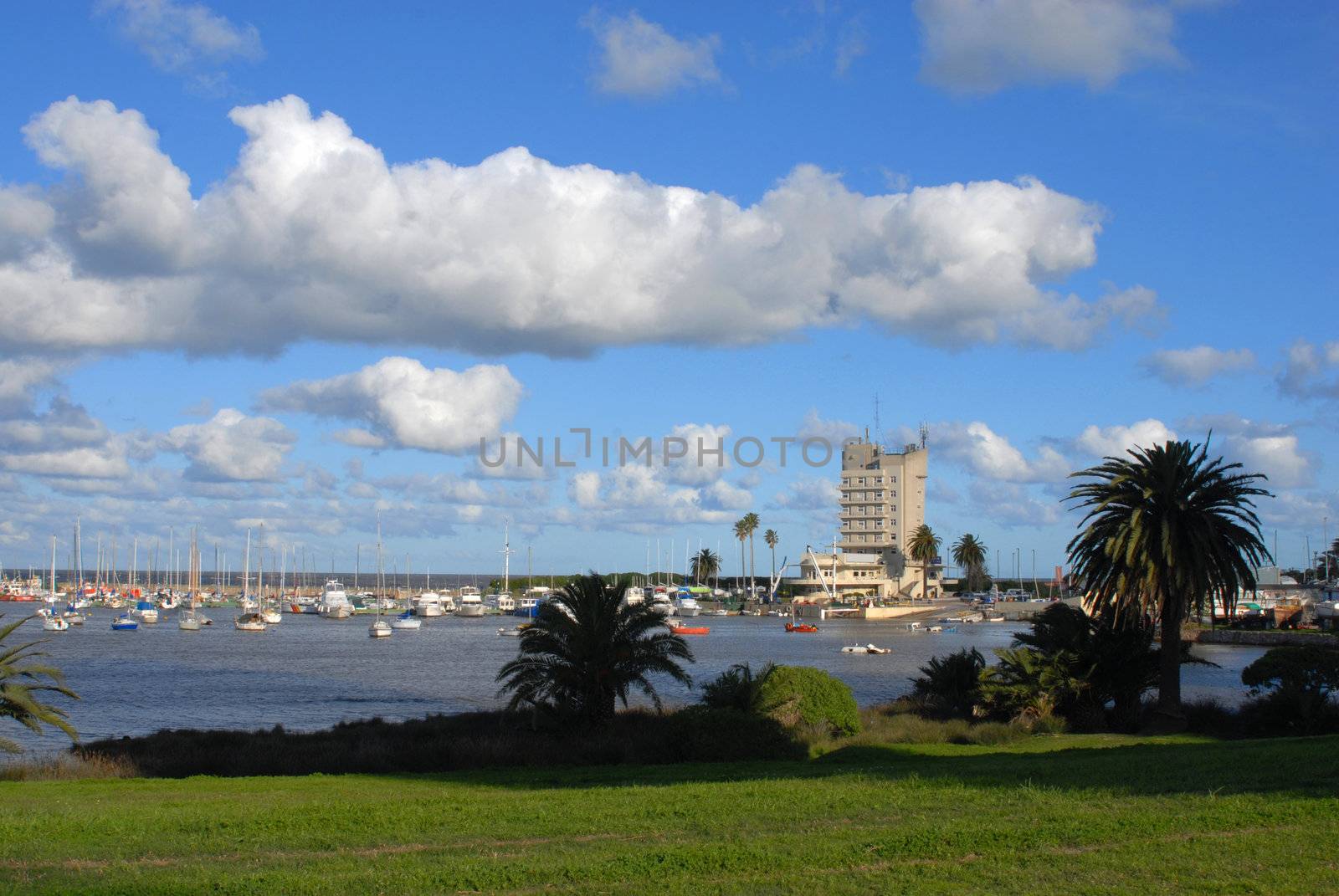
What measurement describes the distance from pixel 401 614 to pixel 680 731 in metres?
164

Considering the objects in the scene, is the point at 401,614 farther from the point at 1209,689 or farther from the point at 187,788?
the point at 187,788

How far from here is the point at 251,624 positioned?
453 ft

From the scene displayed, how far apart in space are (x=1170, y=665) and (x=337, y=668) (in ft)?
200

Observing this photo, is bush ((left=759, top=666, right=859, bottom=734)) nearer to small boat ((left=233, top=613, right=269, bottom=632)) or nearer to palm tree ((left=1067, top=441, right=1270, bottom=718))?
palm tree ((left=1067, top=441, right=1270, bottom=718))

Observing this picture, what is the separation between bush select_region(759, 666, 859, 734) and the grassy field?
38.3ft

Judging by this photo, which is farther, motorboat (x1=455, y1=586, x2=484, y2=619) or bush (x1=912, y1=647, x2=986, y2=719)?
motorboat (x1=455, y1=586, x2=484, y2=619)

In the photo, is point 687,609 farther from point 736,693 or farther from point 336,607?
point 736,693

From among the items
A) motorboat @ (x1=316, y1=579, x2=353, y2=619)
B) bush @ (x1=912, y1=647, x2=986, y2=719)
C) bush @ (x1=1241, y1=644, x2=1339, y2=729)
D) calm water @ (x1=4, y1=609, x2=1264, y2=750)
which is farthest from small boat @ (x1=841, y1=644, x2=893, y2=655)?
motorboat @ (x1=316, y1=579, x2=353, y2=619)

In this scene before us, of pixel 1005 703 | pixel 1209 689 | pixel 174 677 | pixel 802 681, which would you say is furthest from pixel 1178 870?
pixel 174 677

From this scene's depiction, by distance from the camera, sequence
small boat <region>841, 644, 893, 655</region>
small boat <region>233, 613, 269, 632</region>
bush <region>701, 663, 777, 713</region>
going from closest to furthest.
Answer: bush <region>701, 663, 777, 713</region>
small boat <region>841, 644, 893, 655</region>
small boat <region>233, 613, 269, 632</region>

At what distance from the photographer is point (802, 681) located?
32.7 meters

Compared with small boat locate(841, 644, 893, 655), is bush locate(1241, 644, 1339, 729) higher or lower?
higher

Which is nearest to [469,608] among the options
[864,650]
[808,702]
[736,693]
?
[864,650]

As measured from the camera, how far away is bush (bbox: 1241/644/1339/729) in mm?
32875
